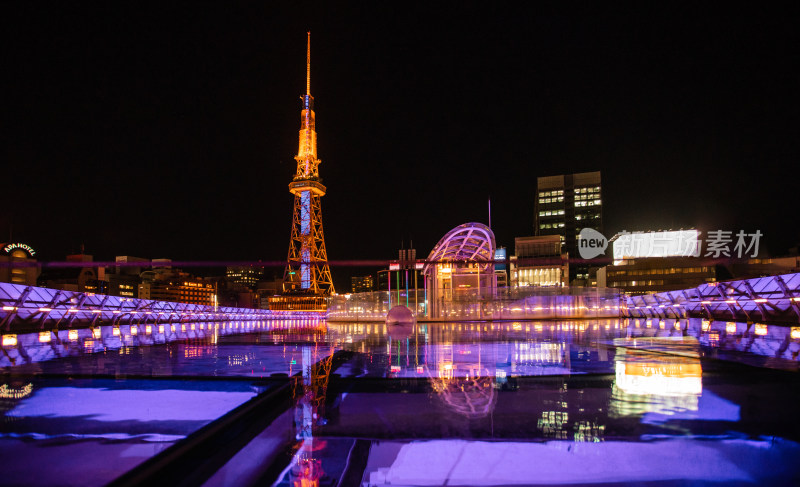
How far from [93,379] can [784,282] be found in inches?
1008

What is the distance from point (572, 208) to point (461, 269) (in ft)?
370

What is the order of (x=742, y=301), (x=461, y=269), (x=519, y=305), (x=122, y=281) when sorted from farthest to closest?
1. (x=122, y=281)
2. (x=461, y=269)
3. (x=519, y=305)
4. (x=742, y=301)

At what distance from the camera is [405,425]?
15.6 ft

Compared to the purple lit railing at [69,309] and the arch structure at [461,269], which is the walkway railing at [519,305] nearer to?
the arch structure at [461,269]

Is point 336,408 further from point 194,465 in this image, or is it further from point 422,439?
point 194,465

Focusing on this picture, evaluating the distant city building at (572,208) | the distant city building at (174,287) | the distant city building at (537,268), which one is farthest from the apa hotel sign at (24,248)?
the distant city building at (572,208)

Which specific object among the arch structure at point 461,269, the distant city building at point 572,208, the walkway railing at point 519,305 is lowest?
the walkway railing at point 519,305

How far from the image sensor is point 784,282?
2095 cm

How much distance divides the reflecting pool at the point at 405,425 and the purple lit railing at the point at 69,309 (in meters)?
12.9

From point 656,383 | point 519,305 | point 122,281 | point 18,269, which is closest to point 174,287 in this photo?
point 122,281

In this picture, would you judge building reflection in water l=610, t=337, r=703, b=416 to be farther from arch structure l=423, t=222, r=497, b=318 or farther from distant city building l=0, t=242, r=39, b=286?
distant city building l=0, t=242, r=39, b=286

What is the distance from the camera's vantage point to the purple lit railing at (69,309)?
62.7 ft

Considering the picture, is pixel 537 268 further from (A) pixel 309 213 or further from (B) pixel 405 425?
(B) pixel 405 425

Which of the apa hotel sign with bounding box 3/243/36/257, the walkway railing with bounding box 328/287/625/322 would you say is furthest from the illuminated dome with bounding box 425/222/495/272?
the apa hotel sign with bounding box 3/243/36/257
